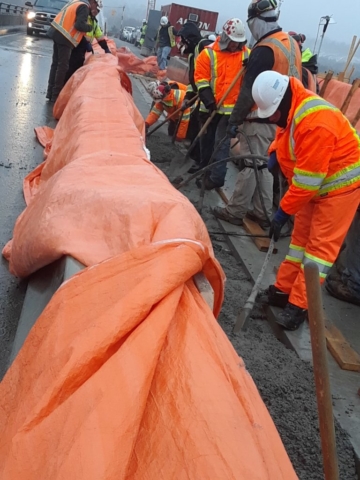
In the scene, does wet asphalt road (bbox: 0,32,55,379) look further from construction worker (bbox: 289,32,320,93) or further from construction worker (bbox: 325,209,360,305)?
construction worker (bbox: 289,32,320,93)

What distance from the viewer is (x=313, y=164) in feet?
10.9

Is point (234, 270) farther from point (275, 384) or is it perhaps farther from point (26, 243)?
point (26, 243)

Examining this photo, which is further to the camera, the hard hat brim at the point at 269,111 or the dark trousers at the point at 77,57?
the dark trousers at the point at 77,57

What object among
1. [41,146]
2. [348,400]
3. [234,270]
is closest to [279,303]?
[234,270]

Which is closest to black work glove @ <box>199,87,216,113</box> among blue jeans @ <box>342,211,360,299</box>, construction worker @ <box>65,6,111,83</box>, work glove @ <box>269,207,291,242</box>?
blue jeans @ <box>342,211,360,299</box>

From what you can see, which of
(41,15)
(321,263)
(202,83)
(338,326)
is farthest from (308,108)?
(41,15)

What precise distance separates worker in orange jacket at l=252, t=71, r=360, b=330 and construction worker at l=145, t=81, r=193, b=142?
492 centimetres

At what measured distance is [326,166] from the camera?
3.35 meters

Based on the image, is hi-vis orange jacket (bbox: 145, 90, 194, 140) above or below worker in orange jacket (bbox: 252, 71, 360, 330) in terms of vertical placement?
below

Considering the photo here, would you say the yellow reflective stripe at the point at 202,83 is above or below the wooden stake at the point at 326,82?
below

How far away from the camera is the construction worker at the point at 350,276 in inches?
168

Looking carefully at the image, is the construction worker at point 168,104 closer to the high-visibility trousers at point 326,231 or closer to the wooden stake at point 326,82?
the wooden stake at point 326,82

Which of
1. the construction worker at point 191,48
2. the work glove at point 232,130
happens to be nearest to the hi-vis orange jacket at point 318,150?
the work glove at point 232,130

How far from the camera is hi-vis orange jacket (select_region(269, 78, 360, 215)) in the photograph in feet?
10.7
